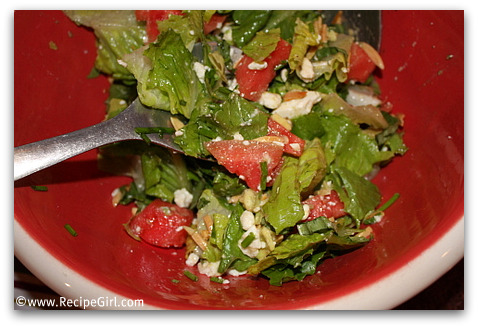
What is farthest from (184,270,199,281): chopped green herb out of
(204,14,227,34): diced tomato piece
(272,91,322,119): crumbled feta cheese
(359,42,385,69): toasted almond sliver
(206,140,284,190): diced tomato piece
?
(359,42,385,69): toasted almond sliver

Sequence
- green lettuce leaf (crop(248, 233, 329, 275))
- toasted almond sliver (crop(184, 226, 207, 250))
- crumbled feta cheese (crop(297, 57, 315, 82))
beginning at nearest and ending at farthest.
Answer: green lettuce leaf (crop(248, 233, 329, 275)) → toasted almond sliver (crop(184, 226, 207, 250)) → crumbled feta cheese (crop(297, 57, 315, 82))

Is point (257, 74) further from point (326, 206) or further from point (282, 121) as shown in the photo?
point (326, 206)

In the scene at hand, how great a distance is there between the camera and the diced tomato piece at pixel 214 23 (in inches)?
117

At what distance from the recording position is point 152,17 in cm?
296

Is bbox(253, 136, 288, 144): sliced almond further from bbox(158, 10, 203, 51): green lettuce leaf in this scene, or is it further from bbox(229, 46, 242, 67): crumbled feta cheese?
bbox(158, 10, 203, 51): green lettuce leaf

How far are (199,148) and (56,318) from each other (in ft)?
3.36

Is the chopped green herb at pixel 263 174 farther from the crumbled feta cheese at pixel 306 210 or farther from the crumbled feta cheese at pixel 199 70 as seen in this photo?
the crumbled feta cheese at pixel 199 70

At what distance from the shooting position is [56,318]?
2.55m

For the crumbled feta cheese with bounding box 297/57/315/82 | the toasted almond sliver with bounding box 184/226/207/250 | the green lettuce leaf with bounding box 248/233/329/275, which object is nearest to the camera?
the green lettuce leaf with bounding box 248/233/329/275

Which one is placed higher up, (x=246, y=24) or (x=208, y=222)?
(x=246, y=24)

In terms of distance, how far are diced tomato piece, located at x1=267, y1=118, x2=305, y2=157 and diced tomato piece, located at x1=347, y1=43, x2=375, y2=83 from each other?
619mm

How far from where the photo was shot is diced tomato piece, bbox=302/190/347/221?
2.67 meters

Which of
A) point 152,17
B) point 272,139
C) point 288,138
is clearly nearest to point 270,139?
point 272,139

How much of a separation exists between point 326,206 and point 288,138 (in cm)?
38
